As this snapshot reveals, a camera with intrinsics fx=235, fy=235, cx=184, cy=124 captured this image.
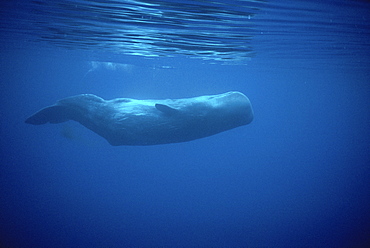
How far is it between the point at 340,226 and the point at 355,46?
712 inches

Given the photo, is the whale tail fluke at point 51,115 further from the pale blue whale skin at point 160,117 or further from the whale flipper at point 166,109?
the whale flipper at point 166,109

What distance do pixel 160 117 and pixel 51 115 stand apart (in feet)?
15.4

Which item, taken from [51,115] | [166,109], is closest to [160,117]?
[166,109]

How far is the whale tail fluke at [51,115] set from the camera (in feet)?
31.2

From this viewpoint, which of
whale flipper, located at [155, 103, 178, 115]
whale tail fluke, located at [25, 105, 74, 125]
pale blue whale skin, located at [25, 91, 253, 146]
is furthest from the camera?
whale tail fluke, located at [25, 105, 74, 125]

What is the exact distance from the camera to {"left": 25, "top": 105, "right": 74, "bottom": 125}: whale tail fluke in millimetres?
9500

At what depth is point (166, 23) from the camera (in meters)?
10.4

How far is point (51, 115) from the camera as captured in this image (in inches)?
385

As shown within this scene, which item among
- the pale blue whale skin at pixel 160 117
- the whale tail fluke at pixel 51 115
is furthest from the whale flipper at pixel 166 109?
the whale tail fluke at pixel 51 115

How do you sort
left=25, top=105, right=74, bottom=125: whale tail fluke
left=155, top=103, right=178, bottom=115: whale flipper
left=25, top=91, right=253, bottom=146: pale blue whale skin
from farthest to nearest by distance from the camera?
left=25, top=105, right=74, bottom=125: whale tail fluke
left=25, top=91, right=253, bottom=146: pale blue whale skin
left=155, top=103, right=178, bottom=115: whale flipper

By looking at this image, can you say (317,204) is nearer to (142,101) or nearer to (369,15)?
(369,15)

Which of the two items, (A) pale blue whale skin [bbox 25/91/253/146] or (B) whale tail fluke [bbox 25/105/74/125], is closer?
(A) pale blue whale skin [bbox 25/91/253/146]

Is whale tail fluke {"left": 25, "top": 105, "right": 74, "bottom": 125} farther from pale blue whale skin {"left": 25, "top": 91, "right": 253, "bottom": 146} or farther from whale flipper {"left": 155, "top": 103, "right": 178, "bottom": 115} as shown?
whale flipper {"left": 155, "top": 103, "right": 178, "bottom": 115}

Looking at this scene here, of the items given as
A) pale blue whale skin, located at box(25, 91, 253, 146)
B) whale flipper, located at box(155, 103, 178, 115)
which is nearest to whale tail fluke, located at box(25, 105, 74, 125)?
pale blue whale skin, located at box(25, 91, 253, 146)
